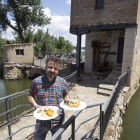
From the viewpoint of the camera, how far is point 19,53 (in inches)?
674

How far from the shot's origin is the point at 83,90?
7.83m

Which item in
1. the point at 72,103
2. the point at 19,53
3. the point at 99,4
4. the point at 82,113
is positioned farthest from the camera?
the point at 19,53

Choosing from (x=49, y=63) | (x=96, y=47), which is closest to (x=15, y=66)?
(x=96, y=47)

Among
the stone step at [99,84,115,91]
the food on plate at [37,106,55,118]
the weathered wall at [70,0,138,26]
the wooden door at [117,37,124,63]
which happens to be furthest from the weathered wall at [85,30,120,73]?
the food on plate at [37,106,55,118]

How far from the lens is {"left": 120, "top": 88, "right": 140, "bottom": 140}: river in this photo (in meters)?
5.84

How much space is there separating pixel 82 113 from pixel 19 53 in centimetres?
1451

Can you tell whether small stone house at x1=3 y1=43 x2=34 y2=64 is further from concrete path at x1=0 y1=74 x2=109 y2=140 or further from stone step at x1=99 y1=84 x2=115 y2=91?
stone step at x1=99 y1=84 x2=115 y2=91

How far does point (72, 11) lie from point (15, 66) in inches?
429

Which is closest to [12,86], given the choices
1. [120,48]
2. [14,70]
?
[14,70]

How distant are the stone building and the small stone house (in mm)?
8829

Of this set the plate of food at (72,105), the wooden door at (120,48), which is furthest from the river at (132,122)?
the plate of food at (72,105)

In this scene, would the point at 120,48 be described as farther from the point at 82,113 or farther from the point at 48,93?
the point at 48,93

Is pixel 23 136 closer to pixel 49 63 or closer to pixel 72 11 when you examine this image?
pixel 49 63

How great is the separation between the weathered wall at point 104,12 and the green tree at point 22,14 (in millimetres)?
16659
